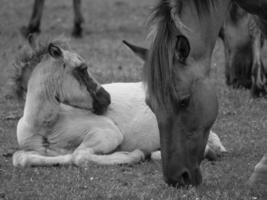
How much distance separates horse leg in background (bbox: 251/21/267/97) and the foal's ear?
3728 mm

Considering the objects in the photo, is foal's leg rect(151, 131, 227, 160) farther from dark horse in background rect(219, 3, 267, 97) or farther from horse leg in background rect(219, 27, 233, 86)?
horse leg in background rect(219, 27, 233, 86)

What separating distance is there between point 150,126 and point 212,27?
198 centimetres

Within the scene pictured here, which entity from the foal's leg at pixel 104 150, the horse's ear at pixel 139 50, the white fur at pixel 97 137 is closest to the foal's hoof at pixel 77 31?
the white fur at pixel 97 137

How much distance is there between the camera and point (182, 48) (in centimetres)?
485

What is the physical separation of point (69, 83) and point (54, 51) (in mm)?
340

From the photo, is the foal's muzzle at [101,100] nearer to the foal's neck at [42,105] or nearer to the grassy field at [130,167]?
the foal's neck at [42,105]

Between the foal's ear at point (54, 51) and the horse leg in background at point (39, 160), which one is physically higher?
the foal's ear at point (54, 51)

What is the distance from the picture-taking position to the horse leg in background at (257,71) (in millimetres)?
9648

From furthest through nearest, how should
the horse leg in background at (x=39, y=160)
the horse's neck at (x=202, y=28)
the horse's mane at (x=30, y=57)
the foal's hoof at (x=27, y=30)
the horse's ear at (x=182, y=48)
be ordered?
1. the foal's hoof at (x=27, y=30)
2. the horse's mane at (x=30, y=57)
3. the horse leg in background at (x=39, y=160)
4. the horse's neck at (x=202, y=28)
5. the horse's ear at (x=182, y=48)

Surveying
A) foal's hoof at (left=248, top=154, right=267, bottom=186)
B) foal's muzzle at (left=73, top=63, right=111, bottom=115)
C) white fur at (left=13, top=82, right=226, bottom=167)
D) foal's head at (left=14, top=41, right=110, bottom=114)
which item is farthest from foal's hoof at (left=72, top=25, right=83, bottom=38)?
foal's hoof at (left=248, top=154, right=267, bottom=186)

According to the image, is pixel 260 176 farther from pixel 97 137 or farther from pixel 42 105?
pixel 42 105

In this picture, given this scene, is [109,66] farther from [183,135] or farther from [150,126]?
[183,135]

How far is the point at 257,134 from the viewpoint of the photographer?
309 inches

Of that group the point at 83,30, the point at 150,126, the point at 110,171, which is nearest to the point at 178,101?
the point at 110,171
